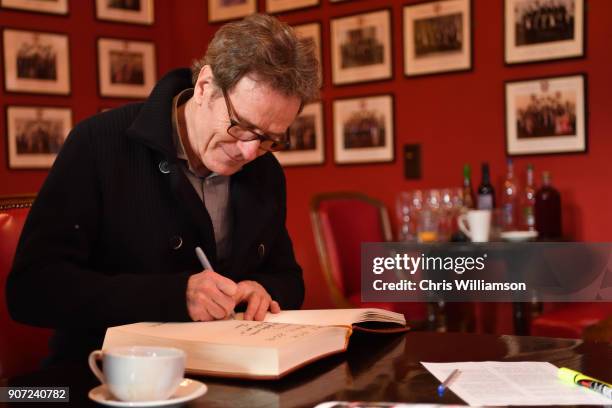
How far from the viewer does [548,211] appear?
3.96m

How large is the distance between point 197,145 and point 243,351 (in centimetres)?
77

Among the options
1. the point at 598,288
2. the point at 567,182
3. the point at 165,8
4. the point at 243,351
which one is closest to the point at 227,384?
the point at 243,351

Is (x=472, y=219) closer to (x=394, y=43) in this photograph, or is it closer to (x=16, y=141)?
(x=394, y=43)

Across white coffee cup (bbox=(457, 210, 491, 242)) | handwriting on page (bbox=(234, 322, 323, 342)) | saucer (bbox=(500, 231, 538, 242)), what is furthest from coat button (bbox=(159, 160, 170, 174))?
saucer (bbox=(500, 231, 538, 242))

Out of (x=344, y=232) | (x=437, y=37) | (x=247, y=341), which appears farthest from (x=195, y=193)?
(x=437, y=37)

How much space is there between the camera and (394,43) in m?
4.68

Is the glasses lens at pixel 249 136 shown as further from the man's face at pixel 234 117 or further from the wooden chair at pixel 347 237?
the wooden chair at pixel 347 237

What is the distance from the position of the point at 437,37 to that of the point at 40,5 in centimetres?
260

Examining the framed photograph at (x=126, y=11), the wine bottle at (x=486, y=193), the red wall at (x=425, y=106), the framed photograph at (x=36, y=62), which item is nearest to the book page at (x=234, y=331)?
the wine bottle at (x=486, y=193)

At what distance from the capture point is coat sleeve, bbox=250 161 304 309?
6.18 ft

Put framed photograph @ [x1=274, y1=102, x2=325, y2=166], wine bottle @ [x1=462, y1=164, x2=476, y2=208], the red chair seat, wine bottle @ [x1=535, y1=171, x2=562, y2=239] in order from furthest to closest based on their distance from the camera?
framed photograph @ [x1=274, y1=102, x2=325, y2=166] < wine bottle @ [x1=462, y1=164, x2=476, y2=208] < wine bottle @ [x1=535, y1=171, x2=562, y2=239] < the red chair seat

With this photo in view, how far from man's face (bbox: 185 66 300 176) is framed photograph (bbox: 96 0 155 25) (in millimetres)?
3529

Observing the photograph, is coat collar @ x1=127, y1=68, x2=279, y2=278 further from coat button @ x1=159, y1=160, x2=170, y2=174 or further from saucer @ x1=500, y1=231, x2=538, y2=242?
saucer @ x1=500, y1=231, x2=538, y2=242

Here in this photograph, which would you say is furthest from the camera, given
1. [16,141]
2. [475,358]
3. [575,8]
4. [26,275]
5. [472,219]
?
[16,141]
